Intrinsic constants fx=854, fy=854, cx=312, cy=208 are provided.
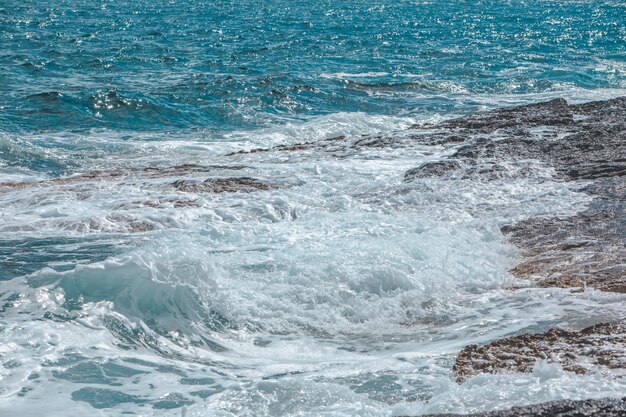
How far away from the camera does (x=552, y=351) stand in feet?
15.1

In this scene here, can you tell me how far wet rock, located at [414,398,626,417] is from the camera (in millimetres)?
3605

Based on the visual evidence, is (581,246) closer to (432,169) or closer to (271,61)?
(432,169)

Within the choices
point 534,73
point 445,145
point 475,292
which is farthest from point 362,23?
point 475,292

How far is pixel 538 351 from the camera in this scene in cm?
464

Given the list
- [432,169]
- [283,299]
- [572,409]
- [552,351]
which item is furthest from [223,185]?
[572,409]

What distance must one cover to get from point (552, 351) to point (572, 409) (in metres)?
0.95

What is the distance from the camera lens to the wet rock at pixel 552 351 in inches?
173

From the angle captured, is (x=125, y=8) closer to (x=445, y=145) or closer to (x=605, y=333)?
(x=445, y=145)

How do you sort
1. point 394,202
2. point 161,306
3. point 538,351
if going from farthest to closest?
1. point 394,202
2. point 161,306
3. point 538,351

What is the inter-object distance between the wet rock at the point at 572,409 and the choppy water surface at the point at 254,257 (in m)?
0.21

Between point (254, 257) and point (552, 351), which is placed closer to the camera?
point (552, 351)

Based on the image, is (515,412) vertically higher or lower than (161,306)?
higher

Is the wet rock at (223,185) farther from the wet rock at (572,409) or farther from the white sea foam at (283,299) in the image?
the wet rock at (572,409)

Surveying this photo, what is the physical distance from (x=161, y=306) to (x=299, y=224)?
2142 millimetres
